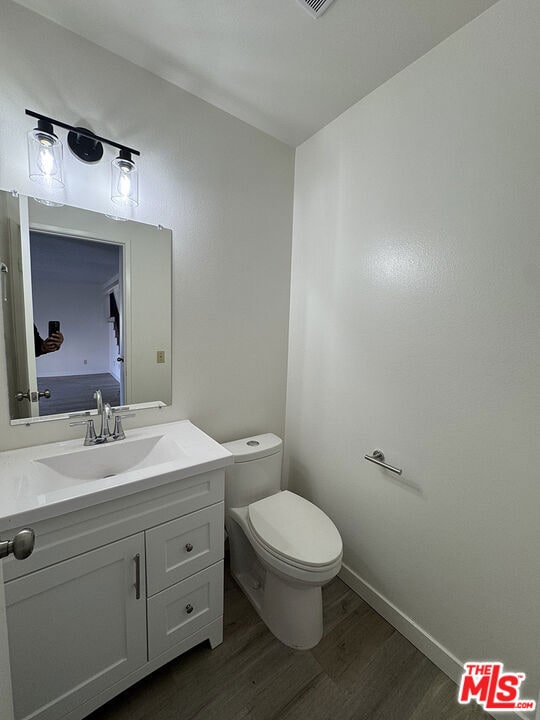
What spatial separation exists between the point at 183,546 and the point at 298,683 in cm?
71

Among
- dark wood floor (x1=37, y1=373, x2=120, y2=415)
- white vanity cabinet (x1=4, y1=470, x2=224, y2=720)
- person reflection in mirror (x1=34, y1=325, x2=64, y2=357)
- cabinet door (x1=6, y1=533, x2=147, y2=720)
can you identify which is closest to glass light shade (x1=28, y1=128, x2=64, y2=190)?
person reflection in mirror (x1=34, y1=325, x2=64, y2=357)

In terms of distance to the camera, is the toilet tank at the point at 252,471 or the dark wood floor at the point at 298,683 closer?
the dark wood floor at the point at 298,683

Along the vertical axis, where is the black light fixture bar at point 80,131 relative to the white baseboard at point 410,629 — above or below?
above

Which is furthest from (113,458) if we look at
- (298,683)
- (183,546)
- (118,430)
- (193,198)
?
(193,198)

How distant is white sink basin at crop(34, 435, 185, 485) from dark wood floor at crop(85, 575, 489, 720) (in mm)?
798

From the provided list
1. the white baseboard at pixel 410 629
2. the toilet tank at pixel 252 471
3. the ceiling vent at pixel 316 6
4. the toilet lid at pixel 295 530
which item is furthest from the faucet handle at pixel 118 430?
the ceiling vent at pixel 316 6

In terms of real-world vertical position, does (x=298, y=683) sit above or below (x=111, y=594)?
below

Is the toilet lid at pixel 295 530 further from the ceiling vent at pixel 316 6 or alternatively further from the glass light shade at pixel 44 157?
the ceiling vent at pixel 316 6

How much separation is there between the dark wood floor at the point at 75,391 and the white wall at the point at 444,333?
108cm

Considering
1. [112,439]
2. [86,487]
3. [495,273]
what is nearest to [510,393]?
[495,273]

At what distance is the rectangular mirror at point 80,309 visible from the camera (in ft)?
3.72

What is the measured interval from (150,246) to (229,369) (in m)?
0.73

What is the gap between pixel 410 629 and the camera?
1339 mm

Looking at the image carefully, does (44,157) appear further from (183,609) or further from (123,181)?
(183,609)
